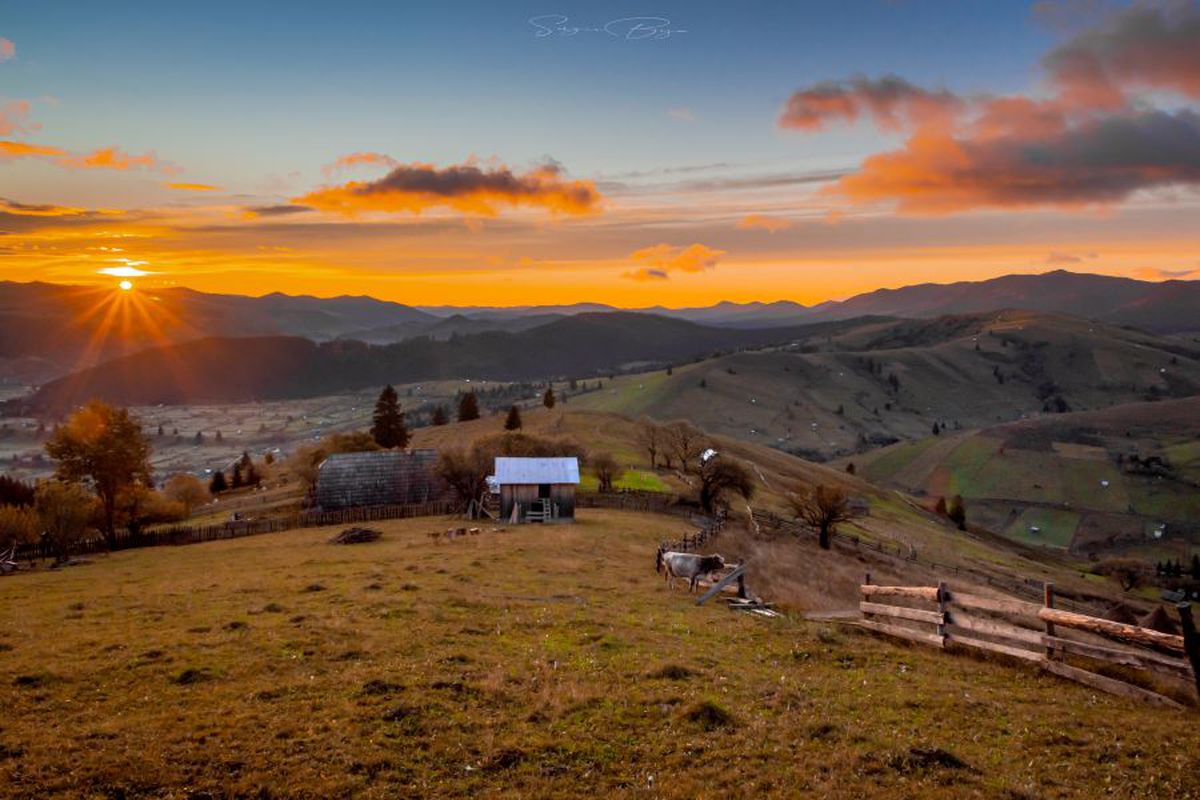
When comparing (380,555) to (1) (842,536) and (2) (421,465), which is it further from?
(1) (842,536)

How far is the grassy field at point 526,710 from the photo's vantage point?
1163 centimetres

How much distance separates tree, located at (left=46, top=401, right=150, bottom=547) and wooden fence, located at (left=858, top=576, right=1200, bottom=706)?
54665mm

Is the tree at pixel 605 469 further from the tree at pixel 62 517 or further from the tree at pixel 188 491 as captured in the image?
the tree at pixel 188 491

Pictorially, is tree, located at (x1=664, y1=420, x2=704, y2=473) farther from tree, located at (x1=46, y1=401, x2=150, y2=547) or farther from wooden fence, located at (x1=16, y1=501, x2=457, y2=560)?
tree, located at (x1=46, y1=401, x2=150, y2=547)

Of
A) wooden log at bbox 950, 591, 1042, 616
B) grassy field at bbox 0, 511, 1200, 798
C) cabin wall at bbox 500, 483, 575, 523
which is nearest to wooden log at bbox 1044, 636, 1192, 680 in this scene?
Answer: grassy field at bbox 0, 511, 1200, 798

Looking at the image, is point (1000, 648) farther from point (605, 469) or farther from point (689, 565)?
point (605, 469)

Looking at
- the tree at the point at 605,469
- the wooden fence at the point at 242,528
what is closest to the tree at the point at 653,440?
the tree at the point at 605,469

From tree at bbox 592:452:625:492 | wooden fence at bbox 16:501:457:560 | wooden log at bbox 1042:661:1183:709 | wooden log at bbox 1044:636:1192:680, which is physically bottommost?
wooden fence at bbox 16:501:457:560

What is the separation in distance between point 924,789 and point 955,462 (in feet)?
678

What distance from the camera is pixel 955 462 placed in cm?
19562

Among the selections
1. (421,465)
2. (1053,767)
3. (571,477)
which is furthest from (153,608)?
(421,465)

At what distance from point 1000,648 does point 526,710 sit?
1225 centimetres

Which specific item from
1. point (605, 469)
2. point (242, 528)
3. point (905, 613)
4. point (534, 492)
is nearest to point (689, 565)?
point (905, 613)

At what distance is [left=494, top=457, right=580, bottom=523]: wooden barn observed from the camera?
5581cm
